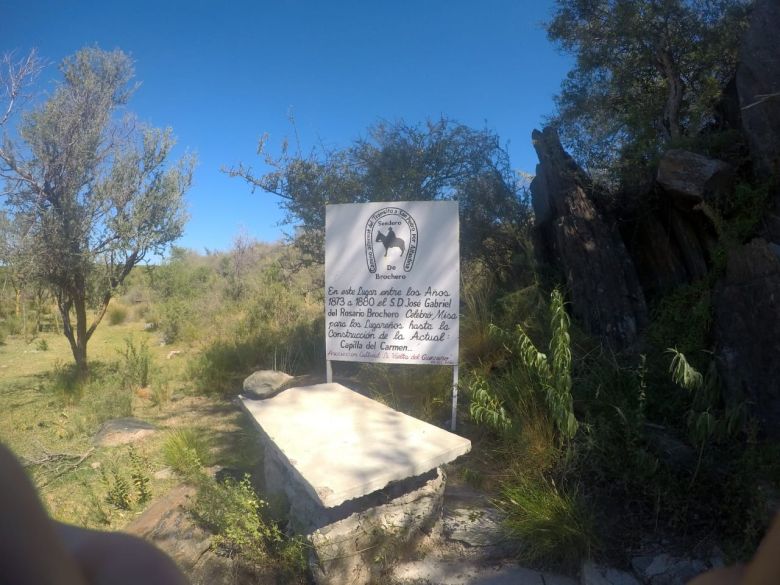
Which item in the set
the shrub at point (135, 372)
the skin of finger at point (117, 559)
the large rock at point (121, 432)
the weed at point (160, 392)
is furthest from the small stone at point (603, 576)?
the shrub at point (135, 372)

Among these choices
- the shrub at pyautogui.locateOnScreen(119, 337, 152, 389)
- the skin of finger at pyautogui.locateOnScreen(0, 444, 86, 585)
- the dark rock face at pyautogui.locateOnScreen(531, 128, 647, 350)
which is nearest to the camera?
Answer: the skin of finger at pyautogui.locateOnScreen(0, 444, 86, 585)

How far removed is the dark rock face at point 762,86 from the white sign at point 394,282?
268 cm

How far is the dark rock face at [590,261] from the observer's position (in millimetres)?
4805

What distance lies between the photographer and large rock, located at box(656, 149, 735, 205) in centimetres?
429

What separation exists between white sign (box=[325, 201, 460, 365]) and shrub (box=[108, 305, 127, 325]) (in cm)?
1284

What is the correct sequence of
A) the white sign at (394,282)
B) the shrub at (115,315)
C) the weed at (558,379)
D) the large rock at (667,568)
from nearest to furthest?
the large rock at (667,568), the weed at (558,379), the white sign at (394,282), the shrub at (115,315)

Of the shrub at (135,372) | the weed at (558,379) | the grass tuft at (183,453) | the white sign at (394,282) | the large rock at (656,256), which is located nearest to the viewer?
the weed at (558,379)

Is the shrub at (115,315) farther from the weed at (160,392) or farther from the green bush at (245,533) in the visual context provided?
the green bush at (245,533)

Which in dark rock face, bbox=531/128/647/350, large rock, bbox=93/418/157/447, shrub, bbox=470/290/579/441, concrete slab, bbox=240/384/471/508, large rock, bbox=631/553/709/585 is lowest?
large rock, bbox=93/418/157/447

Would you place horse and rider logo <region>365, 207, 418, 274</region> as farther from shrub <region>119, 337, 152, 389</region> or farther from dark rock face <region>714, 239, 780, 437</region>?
shrub <region>119, 337, 152, 389</region>

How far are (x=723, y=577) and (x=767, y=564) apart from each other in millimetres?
161

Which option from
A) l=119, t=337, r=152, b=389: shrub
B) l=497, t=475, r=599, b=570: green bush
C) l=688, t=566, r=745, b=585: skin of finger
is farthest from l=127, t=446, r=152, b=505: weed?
l=688, t=566, r=745, b=585: skin of finger

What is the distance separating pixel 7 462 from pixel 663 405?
388cm

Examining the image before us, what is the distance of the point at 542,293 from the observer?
215 inches
